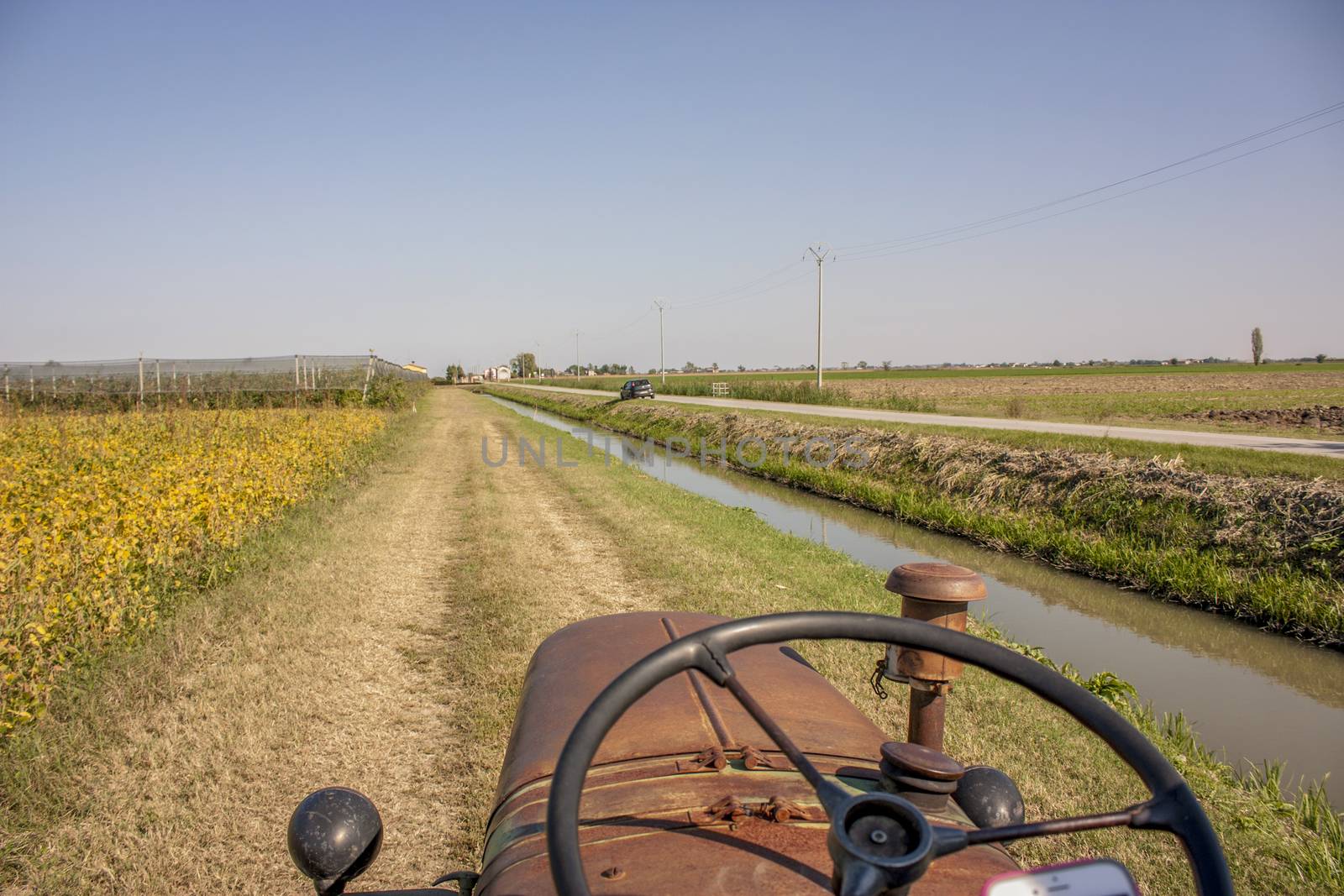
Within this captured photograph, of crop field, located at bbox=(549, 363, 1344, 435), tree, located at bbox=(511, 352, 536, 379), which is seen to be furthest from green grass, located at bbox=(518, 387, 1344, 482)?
tree, located at bbox=(511, 352, 536, 379)

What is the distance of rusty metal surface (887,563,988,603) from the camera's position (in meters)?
1.82

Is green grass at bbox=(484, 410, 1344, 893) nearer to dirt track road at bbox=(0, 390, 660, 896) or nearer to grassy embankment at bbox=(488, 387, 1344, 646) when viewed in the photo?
dirt track road at bbox=(0, 390, 660, 896)

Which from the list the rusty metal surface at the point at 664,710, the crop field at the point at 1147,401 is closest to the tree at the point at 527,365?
the crop field at the point at 1147,401

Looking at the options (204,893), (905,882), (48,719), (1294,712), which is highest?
(905,882)

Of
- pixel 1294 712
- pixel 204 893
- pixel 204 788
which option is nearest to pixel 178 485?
pixel 204 788

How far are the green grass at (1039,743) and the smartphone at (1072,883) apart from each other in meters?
2.73

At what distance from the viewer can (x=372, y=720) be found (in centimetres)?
463

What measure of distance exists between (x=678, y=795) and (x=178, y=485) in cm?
746

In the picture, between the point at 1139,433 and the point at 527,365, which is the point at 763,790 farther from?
the point at 527,365

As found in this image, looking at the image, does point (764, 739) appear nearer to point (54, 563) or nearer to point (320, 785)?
point (320, 785)

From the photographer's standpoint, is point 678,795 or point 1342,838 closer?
point 678,795

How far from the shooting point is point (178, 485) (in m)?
7.42

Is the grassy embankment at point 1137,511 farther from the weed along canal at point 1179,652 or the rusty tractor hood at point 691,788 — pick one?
the rusty tractor hood at point 691,788

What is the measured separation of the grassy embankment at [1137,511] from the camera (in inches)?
303
